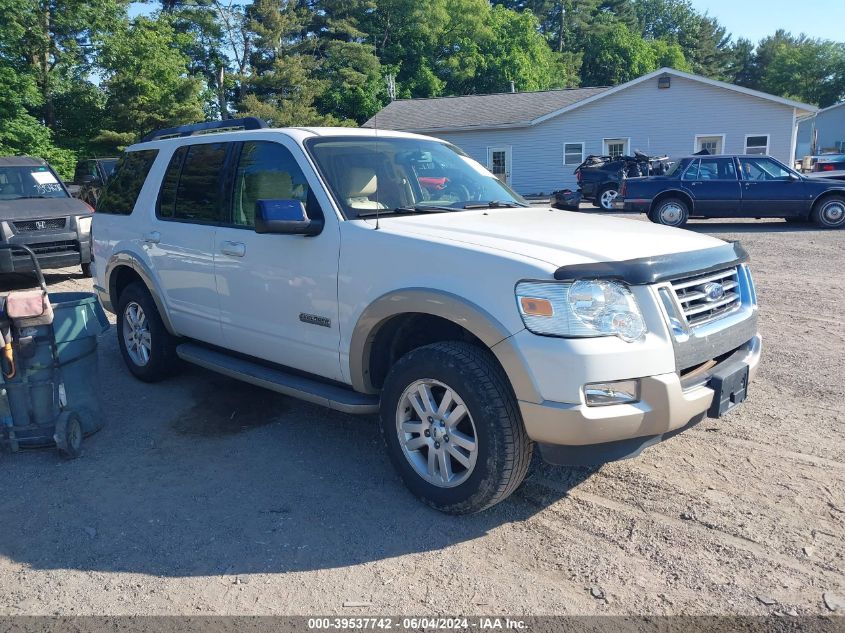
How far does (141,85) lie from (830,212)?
30.3 meters

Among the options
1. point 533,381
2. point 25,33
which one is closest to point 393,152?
point 533,381

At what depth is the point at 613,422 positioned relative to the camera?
3105mm

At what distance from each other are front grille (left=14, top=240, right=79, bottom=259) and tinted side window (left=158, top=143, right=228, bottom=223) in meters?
5.73

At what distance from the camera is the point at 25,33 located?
98.4 ft

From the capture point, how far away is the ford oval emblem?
3.56m

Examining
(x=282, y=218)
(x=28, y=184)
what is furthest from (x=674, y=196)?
(x=282, y=218)

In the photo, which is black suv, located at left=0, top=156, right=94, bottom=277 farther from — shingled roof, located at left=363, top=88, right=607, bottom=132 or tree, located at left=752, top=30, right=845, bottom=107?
tree, located at left=752, top=30, right=845, bottom=107

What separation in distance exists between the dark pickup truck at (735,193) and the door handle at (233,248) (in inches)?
531

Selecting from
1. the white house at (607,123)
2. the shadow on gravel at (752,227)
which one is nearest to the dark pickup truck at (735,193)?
the shadow on gravel at (752,227)

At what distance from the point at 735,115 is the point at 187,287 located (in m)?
26.4

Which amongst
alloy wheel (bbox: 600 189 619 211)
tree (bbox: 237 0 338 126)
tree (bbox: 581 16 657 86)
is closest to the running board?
alloy wheel (bbox: 600 189 619 211)

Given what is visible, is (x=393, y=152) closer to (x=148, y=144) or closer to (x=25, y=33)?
(x=148, y=144)

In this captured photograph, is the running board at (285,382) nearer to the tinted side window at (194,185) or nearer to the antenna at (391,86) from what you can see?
the tinted side window at (194,185)

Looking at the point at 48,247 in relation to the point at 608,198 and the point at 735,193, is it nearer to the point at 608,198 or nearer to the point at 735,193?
the point at 735,193
